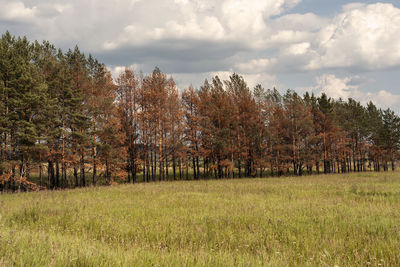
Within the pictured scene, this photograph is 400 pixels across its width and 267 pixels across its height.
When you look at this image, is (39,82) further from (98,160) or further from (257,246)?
(257,246)

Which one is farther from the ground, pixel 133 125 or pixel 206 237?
pixel 133 125

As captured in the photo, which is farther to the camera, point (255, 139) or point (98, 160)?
point (255, 139)

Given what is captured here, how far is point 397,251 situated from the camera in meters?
4.44

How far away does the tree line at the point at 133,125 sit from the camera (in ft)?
74.0

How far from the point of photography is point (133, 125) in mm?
34719

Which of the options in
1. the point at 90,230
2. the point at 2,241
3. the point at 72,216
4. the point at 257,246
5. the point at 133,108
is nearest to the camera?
the point at 2,241

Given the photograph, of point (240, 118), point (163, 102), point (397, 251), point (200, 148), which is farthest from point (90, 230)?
point (240, 118)

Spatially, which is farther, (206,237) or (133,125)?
(133,125)

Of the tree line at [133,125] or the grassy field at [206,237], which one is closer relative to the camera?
the grassy field at [206,237]

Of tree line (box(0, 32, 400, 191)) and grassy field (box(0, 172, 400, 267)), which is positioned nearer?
grassy field (box(0, 172, 400, 267))

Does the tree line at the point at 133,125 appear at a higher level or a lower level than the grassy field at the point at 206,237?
higher

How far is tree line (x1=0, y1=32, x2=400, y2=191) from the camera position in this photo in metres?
22.5

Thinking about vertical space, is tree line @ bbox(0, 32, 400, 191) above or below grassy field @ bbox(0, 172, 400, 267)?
above

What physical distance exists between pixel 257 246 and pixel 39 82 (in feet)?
82.4
